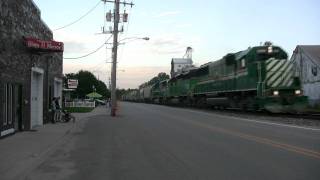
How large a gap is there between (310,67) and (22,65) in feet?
195

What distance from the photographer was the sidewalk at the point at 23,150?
512 inches

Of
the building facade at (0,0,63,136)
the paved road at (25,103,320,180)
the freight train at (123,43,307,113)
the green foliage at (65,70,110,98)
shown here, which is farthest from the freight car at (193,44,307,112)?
the green foliage at (65,70,110,98)

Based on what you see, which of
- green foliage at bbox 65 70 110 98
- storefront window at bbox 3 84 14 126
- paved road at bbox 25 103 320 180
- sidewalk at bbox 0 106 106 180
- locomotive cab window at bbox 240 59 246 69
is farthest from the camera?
green foliage at bbox 65 70 110 98

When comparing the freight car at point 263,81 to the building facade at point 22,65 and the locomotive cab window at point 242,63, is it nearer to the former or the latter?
the locomotive cab window at point 242,63

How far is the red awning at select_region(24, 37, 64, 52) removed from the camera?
23969 mm

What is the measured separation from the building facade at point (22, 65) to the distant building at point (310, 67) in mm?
49020

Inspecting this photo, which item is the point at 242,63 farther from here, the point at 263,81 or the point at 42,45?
the point at 42,45

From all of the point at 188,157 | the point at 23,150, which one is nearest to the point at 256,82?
the point at 23,150

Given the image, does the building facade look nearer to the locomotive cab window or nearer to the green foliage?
the locomotive cab window

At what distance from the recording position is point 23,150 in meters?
16.8

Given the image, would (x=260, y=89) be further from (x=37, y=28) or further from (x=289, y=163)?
(x=289, y=163)

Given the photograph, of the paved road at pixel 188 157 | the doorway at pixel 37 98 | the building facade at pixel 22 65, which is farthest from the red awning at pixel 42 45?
the paved road at pixel 188 157

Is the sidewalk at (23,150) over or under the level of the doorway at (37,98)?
under

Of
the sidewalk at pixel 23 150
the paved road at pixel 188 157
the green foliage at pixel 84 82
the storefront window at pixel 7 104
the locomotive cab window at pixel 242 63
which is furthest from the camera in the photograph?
the green foliage at pixel 84 82
